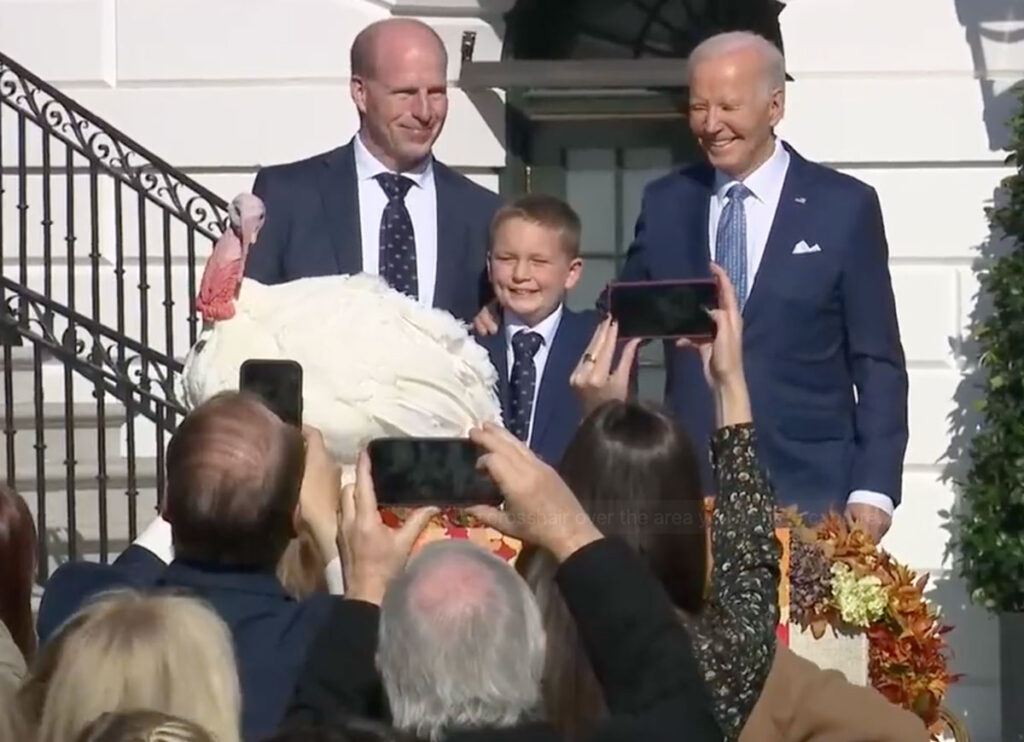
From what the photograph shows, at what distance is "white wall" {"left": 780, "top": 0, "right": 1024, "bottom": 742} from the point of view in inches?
348

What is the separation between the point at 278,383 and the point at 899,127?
5594 millimetres

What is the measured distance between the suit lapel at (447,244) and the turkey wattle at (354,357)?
0.82m

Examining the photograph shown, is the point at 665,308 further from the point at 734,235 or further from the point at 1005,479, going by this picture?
the point at 1005,479

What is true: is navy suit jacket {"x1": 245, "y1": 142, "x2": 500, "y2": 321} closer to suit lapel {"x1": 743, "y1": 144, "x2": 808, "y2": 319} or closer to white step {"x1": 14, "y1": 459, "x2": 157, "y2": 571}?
suit lapel {"x1": 743, "y1": 144, "x2": 808, "y2": 319}

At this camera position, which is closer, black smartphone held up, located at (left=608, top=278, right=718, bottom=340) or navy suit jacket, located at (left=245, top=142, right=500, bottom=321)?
black smartphone held up, located at (left=608, top=278, right=718, bottom=340)

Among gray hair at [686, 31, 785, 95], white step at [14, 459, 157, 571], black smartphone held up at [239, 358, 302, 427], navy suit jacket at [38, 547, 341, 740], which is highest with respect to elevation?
gray hair at [686, 31, 785, 95]

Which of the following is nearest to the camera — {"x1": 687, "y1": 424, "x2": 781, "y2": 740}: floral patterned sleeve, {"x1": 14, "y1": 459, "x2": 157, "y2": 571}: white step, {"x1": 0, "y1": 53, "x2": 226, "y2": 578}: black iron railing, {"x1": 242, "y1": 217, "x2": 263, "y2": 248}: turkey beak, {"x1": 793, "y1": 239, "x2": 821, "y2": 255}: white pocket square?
{"x1": 687, "y1": 424, "x2": 781, "y2": 740}: floral patterned sleeve

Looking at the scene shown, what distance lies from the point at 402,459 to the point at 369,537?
7.8 inches

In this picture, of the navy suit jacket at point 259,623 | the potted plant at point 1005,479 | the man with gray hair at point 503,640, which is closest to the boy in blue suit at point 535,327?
the navy suit jacket at point 259,623

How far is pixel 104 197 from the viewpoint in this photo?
9.20 metres

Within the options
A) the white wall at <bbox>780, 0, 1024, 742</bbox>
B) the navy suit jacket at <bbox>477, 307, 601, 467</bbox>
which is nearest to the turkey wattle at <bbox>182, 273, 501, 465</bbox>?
the navy suit jacket at <bbox>477, 307, 601, 467</bbox>

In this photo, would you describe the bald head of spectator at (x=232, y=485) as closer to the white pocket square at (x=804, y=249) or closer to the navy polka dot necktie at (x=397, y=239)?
the navy polka dot necktie at (x=397, y=239)

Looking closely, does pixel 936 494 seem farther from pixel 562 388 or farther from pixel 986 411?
pixel 562 388

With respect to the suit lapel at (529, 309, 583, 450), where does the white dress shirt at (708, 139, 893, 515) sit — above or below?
above
